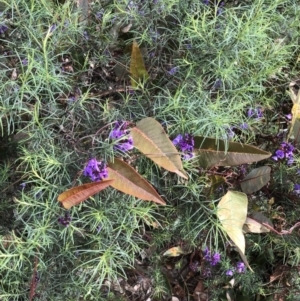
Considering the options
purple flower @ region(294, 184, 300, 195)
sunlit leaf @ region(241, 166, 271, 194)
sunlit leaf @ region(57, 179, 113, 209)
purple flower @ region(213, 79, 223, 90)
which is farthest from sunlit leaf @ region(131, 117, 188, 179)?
purple flower @ region(294, 184, 300, 195)

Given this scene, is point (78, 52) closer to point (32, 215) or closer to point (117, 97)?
point (117, 97)

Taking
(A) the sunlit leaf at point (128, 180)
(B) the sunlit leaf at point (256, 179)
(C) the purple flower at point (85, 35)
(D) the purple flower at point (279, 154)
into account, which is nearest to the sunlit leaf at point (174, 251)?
(B) the sunlit leaf at point (256, 179)

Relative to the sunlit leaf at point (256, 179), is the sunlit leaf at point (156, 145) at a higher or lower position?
higher

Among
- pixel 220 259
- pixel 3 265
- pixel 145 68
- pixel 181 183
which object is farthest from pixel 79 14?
pixel 220 259

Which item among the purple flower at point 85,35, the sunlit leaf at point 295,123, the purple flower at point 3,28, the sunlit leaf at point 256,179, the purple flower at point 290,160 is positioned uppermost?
the purple flower at point 3,28

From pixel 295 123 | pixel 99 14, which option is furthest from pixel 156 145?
pixel 295 123

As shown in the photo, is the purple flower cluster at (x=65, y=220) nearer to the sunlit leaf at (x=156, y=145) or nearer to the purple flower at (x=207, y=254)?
the sunlit leaf at (x=156, y=145)

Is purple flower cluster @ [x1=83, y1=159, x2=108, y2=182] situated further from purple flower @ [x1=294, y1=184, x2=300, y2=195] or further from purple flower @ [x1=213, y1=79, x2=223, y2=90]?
purple flower @ [x1=294, y1=184, x2=300, y2=195]

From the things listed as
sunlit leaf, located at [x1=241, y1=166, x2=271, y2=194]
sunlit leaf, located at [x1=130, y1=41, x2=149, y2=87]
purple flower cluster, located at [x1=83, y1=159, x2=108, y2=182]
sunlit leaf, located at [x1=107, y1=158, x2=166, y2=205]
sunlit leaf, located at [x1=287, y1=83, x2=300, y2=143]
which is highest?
sunlit leaf, located at [x1=130, y1=41, x2=149, y2=87]
